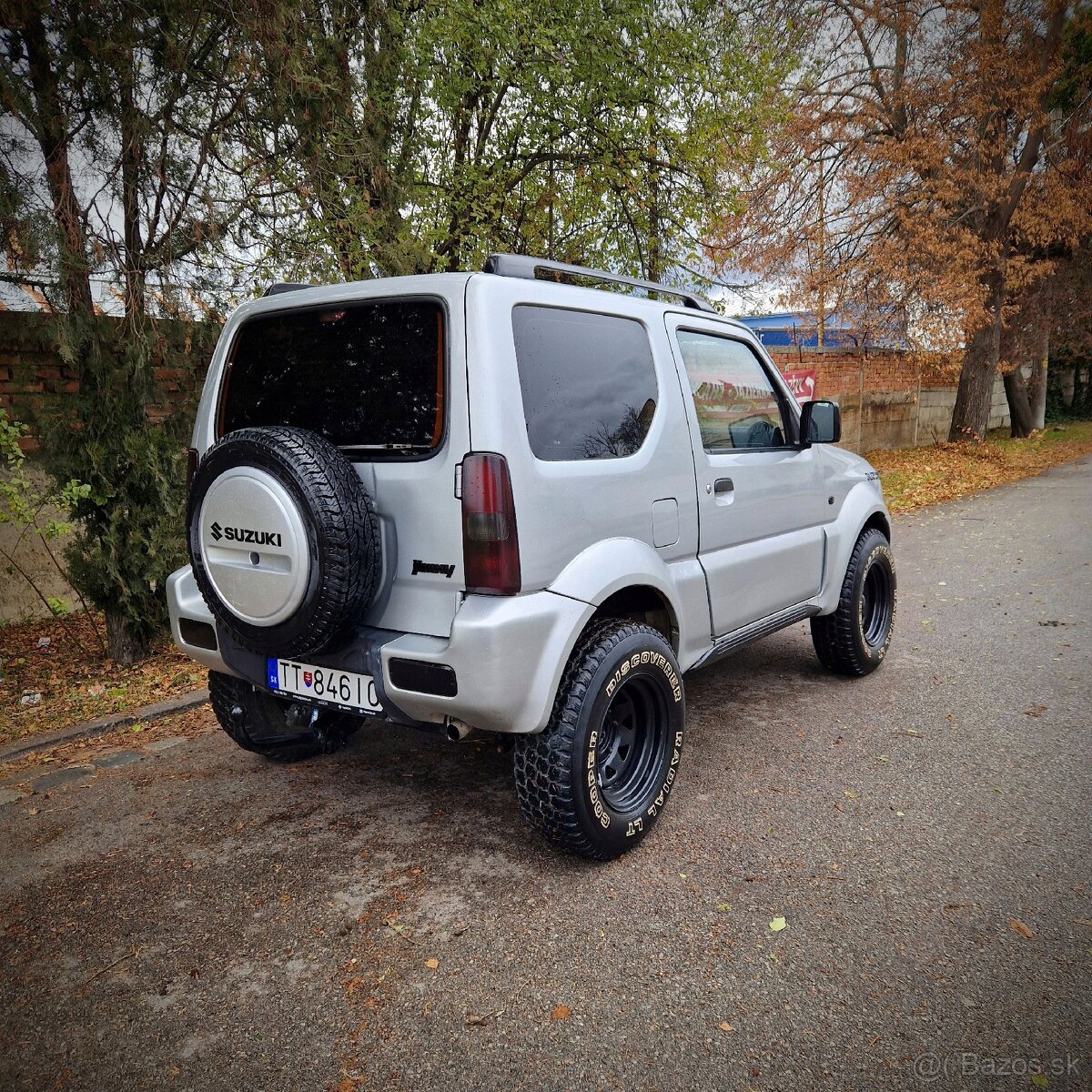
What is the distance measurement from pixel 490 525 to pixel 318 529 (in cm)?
52

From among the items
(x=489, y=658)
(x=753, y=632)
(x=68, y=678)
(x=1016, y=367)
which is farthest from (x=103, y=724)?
(x=1016, y=367)

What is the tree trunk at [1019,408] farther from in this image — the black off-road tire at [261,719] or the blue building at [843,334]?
the black off-road tire at [261,719]

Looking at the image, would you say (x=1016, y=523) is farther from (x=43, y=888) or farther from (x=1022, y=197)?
(x=43, y=888)

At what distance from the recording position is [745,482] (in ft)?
12.5

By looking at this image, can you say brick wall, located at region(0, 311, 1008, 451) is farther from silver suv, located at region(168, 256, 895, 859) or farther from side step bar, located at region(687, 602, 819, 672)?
side step bar, located at region(687, 602, 819, 672)

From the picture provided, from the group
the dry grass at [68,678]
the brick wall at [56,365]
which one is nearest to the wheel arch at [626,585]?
the dry grass at [68,678]

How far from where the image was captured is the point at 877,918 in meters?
2.62

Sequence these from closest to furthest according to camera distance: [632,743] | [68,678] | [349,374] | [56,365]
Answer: [349,374], [632,743], [68,678], [56,365]

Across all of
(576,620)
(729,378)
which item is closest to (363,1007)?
(576,620)

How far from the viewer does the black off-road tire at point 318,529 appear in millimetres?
2580

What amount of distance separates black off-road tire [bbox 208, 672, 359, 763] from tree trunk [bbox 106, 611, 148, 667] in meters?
1.85

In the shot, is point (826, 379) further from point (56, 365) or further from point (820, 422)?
point (56, 365)

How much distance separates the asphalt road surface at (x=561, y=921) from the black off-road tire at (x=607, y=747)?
173 millimetres

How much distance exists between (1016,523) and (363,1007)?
1001 centimetres
